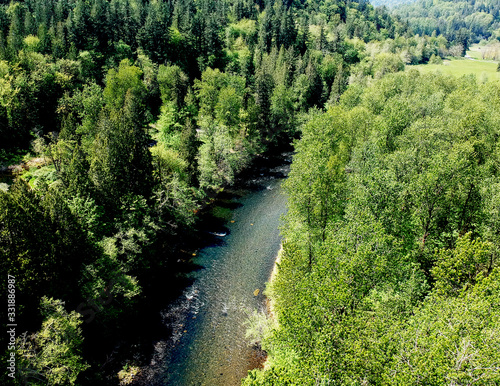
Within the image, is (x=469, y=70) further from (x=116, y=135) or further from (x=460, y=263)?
(x=116, y=135)

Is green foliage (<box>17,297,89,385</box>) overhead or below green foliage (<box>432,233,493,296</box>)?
below

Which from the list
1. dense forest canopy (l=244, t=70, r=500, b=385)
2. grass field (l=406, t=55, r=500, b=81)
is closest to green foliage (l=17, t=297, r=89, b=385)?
dense forest canopy (l=244, t=70, r=500, b=385)

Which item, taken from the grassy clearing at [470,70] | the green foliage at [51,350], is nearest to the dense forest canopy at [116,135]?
the green foliage at [51,350]

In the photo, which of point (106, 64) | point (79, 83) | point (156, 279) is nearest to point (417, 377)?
point (156, 279)

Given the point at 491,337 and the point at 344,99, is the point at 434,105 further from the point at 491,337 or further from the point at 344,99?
the point at 491,337

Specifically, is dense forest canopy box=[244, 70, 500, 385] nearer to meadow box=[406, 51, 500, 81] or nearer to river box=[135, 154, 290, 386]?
river box=[135, 154, 290, 386]
